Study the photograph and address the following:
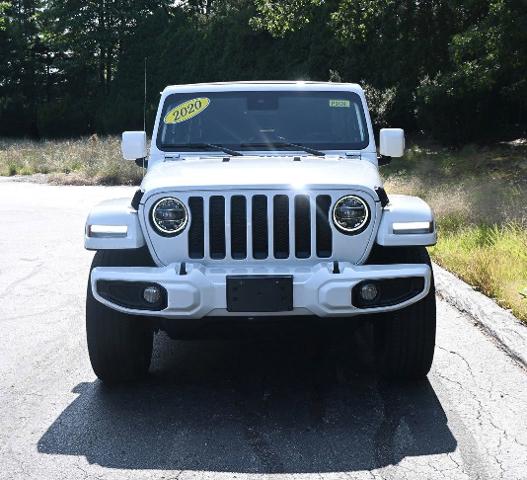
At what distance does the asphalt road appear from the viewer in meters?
3.79

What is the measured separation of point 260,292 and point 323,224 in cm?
54

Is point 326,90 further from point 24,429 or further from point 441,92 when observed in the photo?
point 441,92

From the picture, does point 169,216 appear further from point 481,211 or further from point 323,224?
point 481,211

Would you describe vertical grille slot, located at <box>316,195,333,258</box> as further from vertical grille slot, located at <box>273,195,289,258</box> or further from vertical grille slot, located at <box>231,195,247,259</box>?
vertical grille slot, located at <box>231,195,247,259</box>

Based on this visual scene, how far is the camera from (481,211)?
10.8m

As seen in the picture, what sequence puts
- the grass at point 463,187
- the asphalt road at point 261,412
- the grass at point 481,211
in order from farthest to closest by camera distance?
the grass at point 463,187 → the grass at point 481,211 → the asphalt road at point 261,412

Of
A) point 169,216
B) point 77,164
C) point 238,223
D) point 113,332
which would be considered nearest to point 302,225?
point 238,223

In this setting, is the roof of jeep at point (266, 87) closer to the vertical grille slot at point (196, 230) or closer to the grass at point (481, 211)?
the vertical grille slot at point (196, 230)

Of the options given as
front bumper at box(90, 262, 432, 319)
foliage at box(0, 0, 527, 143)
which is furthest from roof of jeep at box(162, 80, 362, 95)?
foliage at box(0, 0, 527, 143)

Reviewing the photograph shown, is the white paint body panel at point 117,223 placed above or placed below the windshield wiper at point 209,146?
below

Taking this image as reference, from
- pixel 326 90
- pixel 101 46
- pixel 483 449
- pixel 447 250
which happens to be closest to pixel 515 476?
pixel 483 449

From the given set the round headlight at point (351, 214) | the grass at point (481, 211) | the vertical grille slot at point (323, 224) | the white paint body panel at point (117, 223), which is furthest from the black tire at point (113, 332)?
the grass at point (481, 211)

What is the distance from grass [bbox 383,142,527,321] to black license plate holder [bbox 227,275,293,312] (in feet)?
8.18

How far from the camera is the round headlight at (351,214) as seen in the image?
4.56m
